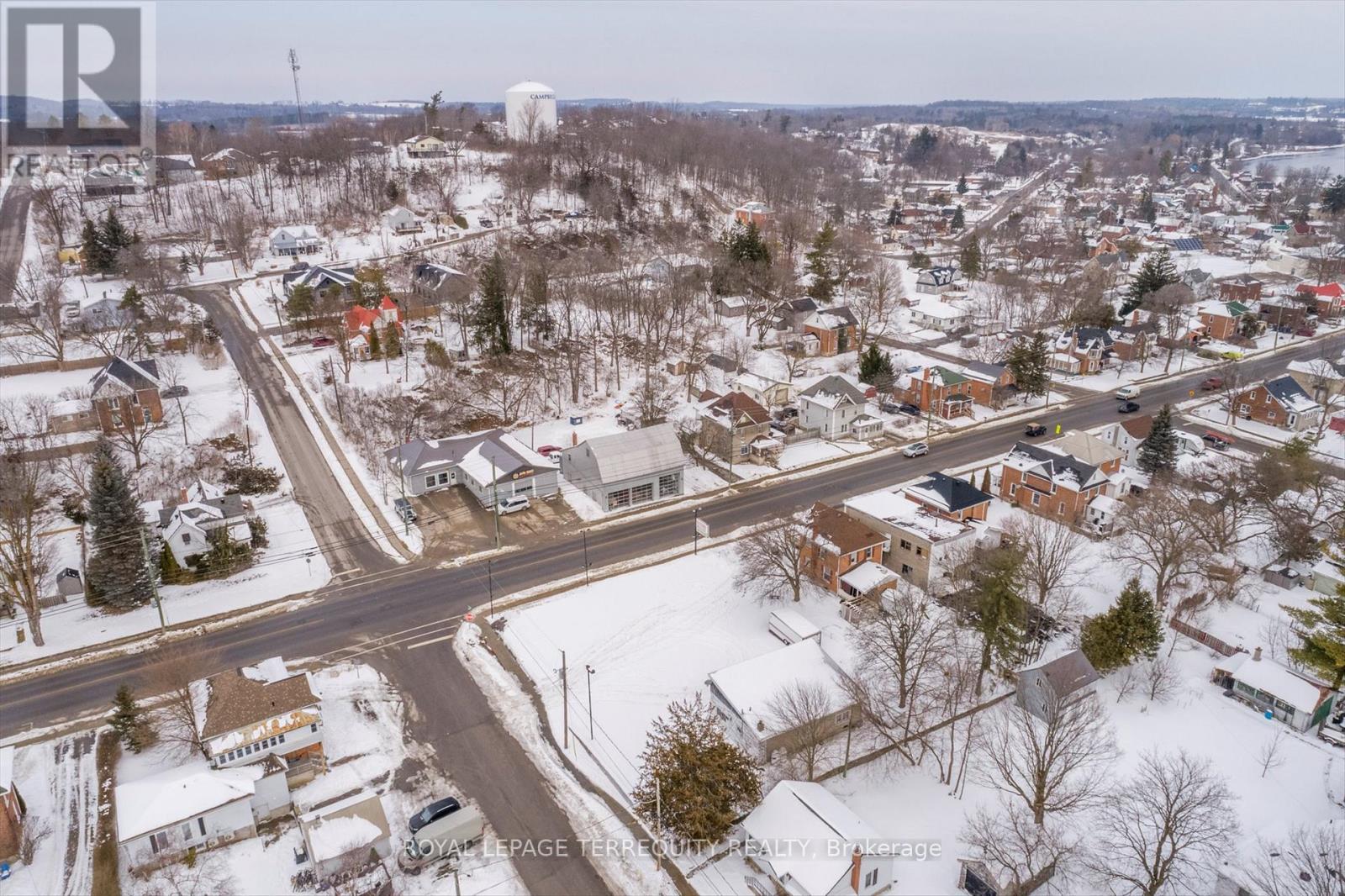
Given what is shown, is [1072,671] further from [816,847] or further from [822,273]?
[822,273]

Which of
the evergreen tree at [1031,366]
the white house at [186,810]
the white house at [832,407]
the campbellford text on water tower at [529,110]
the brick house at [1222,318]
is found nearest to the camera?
the white house at [186,810]

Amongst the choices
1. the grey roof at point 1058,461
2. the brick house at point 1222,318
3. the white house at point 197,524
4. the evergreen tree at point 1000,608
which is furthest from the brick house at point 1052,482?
the brick house at point 1222,318

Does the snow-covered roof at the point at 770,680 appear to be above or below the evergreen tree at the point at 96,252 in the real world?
below


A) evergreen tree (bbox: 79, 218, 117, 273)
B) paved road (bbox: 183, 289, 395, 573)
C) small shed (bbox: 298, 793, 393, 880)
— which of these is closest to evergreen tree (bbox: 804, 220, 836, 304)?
paved road (bbox: 183, 289, 395, 573)

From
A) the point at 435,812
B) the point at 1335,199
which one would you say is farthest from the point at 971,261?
the point at 1335,199

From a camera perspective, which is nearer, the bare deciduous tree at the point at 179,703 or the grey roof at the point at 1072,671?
the bare deciduous tree at the point at 179,703

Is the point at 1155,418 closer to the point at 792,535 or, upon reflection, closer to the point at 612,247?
the point at 792,535

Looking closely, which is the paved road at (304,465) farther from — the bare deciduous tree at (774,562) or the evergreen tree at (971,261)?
the evergreen tree at (971,261)
